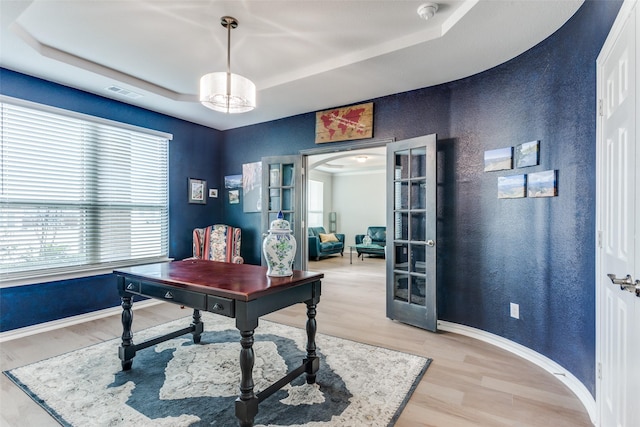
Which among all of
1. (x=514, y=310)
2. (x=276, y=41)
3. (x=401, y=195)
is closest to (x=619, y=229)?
(x=514, y=310)

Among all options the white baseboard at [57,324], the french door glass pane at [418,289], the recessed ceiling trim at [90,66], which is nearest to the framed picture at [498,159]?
the french door glass pane at [418,289]

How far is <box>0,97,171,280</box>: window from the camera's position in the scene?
119 inches

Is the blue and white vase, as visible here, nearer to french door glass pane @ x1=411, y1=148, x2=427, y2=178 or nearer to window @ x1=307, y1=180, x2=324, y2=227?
french door glass pane @ x1=411, y1=148, x2=427, y2=178

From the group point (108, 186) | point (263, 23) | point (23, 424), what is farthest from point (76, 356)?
point (263, 23)

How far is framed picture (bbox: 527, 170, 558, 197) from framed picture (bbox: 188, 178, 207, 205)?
416cm

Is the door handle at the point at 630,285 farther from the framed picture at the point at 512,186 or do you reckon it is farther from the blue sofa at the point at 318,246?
the blue sofa at the point at 318,246

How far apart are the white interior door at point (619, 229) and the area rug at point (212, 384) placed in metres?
1.06

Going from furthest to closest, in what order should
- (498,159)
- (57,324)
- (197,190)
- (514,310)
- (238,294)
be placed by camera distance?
(197,190) → (57,324) → (498,159) → (514,310) → (238,294)

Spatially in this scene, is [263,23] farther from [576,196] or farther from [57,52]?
[576,196]

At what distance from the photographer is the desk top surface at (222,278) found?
1.72 meters

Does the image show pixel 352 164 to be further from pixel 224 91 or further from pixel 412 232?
pixel 224 91

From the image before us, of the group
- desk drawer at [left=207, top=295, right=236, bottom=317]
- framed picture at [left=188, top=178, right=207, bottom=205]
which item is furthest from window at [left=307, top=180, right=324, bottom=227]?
desk drawer at [left=207, top=295, right=236, bottom=317]

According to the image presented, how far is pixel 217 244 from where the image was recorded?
4.35m

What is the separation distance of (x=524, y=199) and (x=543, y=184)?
244 millimetres
